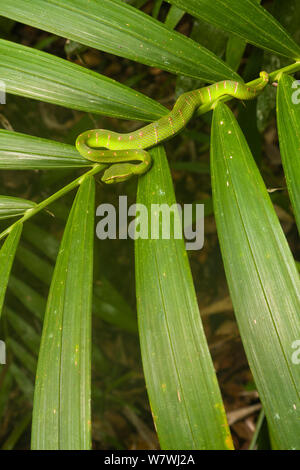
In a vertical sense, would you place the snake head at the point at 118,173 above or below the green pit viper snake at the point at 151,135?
below

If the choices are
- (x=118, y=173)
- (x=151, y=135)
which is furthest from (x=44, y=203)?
(x=151, y=135)

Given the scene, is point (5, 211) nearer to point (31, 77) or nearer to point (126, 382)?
point (31, 77)

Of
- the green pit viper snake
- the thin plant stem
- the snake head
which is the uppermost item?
the green pit viper snake

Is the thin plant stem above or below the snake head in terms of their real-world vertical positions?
below

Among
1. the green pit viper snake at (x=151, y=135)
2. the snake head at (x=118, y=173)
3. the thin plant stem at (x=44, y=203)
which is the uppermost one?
the green pit viper snake at (x=151, y=135)

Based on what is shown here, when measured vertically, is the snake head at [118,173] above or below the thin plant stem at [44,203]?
above
